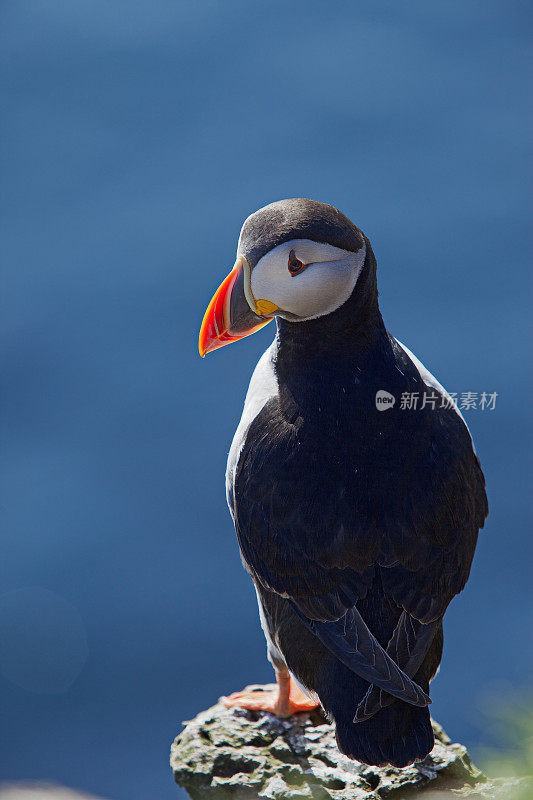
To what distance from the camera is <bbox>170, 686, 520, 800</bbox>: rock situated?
Answer: 2.53 m

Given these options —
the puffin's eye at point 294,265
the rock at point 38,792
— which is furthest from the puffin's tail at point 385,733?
the rock at point 38,792

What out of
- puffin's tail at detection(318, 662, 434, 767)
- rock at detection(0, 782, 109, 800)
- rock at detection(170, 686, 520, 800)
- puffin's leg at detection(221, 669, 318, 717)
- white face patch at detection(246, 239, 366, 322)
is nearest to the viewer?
white face patch at detection(246, 239, 366, 322)

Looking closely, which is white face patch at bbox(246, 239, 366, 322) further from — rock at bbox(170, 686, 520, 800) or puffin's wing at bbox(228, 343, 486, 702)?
rock at bbox(170, 686, 520, 800)

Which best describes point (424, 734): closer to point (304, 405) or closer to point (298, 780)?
point (298, 780)

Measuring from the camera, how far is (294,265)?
216cm

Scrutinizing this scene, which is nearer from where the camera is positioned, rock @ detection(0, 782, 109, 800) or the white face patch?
the white face patch

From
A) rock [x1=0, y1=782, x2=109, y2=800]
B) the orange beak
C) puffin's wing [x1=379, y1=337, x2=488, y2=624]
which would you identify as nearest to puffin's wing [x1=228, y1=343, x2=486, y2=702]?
puffin's wing [x1=379, y1=337, x2=488, y2=624]

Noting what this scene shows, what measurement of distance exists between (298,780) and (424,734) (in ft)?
1.56

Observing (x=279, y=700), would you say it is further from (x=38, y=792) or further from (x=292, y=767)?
(x=38, y=792)

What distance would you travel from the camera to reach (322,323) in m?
2.31

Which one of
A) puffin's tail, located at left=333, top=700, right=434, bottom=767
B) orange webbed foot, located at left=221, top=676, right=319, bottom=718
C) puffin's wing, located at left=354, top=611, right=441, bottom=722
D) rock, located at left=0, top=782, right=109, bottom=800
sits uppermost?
rock, located at left=0, top=782, right=109, bottom=800

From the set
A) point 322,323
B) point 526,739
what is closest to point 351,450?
point 322,323

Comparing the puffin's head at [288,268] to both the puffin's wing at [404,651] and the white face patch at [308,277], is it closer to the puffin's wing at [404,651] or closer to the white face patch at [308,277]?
the white face patch at [308,277]

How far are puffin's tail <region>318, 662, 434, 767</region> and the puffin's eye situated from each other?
100 cm
